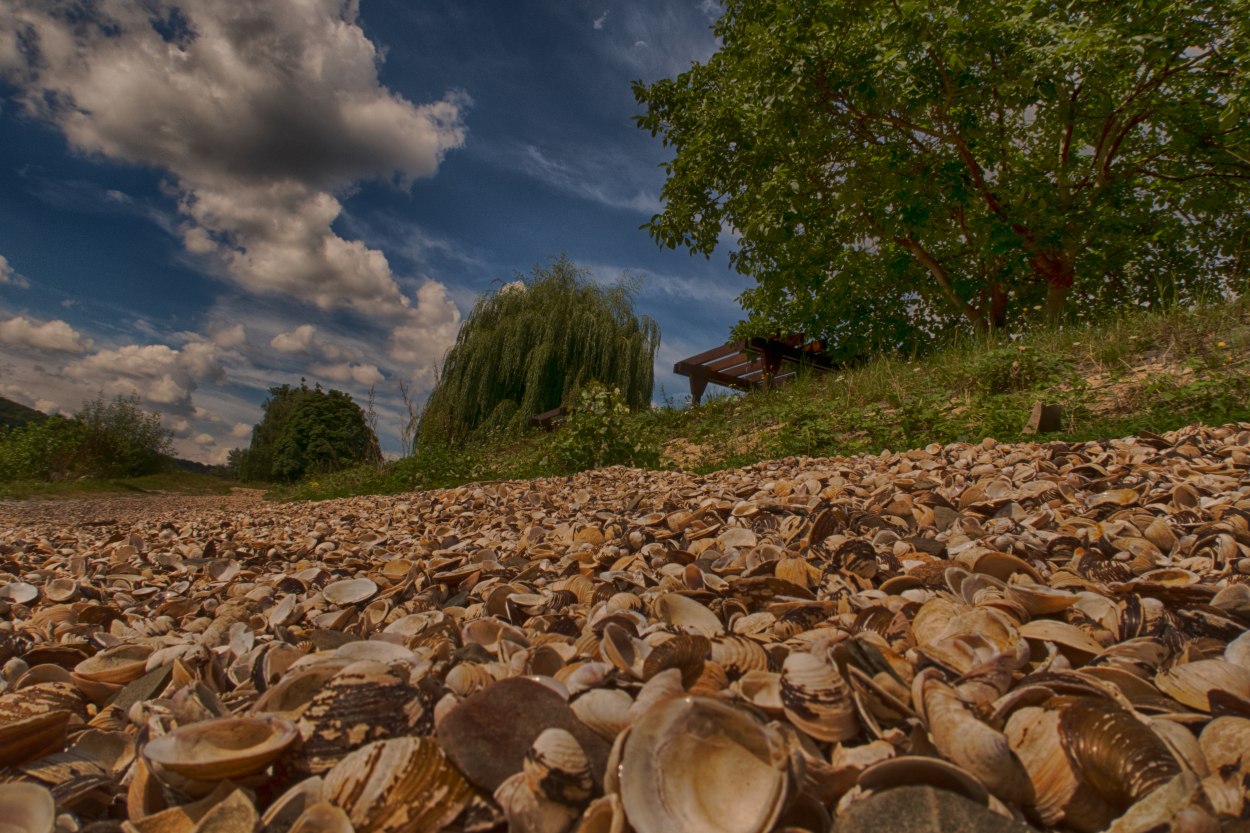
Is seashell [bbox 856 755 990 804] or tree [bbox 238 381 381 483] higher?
tree [bbox 238 381 381 483]

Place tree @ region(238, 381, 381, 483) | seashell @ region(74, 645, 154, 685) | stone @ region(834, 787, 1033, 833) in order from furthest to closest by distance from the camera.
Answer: tree @ region(238, 381, 381, 483) → seashell @ region(74, 645, 154, 685) → stone @ region(834, 787, 1033, 833)

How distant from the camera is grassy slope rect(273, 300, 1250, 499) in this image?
17.2ft

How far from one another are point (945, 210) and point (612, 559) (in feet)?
30.5

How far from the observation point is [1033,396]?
600cm

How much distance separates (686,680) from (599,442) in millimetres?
6166

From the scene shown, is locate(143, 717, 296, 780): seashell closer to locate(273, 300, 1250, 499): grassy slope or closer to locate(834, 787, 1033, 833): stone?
locate(834, 787, 1033, 833): stone

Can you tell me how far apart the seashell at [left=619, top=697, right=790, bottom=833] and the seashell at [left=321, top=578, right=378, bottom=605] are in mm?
1685

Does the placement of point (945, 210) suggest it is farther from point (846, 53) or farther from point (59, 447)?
point (59, 447)

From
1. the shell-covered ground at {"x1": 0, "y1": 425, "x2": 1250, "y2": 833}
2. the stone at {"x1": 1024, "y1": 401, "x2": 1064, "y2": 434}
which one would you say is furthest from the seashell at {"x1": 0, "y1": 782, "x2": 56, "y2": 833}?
the stone at {"x1": 1024, "y1": 401, "x2": 1064, "y2": 434}

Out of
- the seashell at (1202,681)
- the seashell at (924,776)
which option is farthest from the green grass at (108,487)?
the seashell at (1202,681)

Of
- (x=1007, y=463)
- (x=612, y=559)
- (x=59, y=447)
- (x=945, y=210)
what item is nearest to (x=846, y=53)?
(x=945, y=210)

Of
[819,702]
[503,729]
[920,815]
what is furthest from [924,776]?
[503,729]

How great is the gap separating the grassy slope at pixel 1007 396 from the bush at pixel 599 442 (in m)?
0.36

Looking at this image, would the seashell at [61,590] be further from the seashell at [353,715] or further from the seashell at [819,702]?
the seashell at [819,702]
